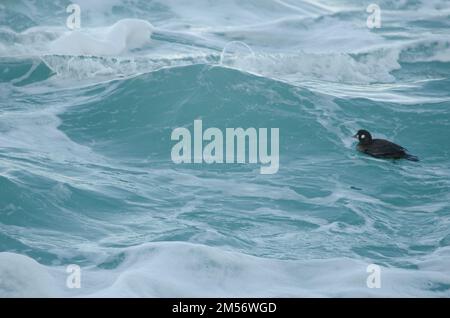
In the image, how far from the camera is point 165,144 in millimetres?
13695

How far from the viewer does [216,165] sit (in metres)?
12.7

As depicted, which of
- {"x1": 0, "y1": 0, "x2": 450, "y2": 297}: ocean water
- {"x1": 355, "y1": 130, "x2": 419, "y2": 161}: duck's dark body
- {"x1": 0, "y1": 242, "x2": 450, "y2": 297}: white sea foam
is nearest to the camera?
{"x1": 0, "y1": 242, "x2": 450, "y2": 297}: white sea foam

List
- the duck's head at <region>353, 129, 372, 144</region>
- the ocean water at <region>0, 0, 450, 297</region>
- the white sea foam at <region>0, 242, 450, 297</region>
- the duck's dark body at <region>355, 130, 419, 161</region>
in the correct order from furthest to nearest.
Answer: the duck's head at <region>353, 129, 372, 144</region>
the duck's dark body at <region>355, 130, 419, 161</region>
the ocean water at <region>0, 0, 450, 297</region>
the white sea foam at <region>0, 242, 450, 297</region>

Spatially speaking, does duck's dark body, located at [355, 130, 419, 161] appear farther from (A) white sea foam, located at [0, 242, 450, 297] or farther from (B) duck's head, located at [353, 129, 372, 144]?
(A) white sea foam, located at [0, 242, 450, 297]

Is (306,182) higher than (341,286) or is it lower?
higher

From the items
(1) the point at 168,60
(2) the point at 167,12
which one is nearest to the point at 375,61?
(1) the point at 168,60

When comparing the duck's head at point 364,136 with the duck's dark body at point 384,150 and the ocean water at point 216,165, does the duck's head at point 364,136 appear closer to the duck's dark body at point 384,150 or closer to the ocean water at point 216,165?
the duck's dark body at point 384,150

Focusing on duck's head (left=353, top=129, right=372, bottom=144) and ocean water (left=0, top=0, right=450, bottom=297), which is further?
duck's head (left=353, top=129, right=372, bottom=144)

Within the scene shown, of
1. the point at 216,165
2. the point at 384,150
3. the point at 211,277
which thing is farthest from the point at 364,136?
the point at 211,277

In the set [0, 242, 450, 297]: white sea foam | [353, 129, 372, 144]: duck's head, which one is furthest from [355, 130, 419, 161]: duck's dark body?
[0, 242, 450, 297]: white sea foam

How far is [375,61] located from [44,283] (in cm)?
1182

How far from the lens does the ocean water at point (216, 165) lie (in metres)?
9.02

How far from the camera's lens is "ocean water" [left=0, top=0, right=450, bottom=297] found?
29.6 ft
